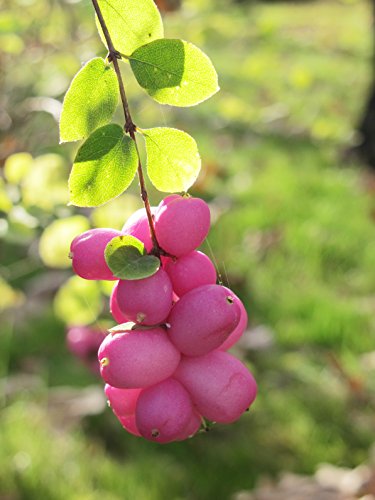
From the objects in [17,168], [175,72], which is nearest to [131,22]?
[175,72]

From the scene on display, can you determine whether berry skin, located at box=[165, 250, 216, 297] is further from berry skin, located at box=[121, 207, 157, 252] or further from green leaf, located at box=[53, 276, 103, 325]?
green leaf, located at box=[53, 276, 103, 325]

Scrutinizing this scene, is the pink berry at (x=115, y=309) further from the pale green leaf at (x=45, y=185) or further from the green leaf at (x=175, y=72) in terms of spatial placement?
the pale green leaf at (x=45, y=185)

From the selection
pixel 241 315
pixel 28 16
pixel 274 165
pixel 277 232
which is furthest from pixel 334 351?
pixel 241 315

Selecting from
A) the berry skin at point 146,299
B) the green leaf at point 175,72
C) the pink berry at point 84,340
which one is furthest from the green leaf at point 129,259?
the pink berry at point 84,340

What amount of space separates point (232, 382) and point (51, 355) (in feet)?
6.62

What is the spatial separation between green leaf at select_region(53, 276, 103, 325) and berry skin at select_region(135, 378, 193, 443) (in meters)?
0.54

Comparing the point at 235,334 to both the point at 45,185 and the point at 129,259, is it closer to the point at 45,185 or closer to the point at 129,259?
the point at 129,259

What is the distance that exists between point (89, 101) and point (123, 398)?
0.20 metres

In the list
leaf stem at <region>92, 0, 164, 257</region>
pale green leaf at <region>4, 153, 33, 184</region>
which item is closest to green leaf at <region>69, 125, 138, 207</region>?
leaf stem at <region>92, 0, 164, 257</region>

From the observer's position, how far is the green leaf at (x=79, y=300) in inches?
41.2

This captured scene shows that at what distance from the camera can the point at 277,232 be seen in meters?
3.07

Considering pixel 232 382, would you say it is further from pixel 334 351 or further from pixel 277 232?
pixel 277 232

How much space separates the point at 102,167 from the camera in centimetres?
50

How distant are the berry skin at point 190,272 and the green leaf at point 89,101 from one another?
4.4 inches
